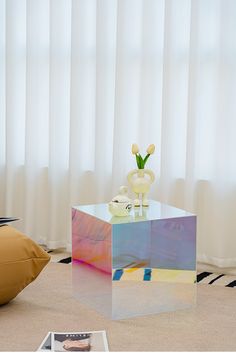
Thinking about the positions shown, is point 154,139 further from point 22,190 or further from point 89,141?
point 22,190

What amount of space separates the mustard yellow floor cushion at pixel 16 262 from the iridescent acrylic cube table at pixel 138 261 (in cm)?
22

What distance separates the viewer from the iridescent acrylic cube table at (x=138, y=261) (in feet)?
7.55

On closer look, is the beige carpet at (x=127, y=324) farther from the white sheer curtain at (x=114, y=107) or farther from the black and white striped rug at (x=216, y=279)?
the white sheer curtain at (x=114, y=107)

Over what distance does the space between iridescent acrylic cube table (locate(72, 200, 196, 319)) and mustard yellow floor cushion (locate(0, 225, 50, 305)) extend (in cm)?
22

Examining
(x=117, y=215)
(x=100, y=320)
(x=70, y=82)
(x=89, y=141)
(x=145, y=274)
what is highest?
(x=70, y=82)

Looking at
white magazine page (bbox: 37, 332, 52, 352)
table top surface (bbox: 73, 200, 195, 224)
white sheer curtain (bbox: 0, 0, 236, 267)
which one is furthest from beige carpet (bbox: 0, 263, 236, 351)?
white sheer curtain (bbox: 0, 0, 236, 267)

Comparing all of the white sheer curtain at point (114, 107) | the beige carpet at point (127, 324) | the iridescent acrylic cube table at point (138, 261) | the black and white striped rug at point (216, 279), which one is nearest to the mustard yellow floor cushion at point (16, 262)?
the beige carpet at point (127, 324)

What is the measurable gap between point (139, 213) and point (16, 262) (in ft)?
1.78

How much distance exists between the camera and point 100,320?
Answer: 2301 mm

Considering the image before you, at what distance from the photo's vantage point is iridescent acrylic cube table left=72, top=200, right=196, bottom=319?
2303 millimetres

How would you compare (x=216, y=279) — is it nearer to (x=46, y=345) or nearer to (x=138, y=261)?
(x=138, y=261)

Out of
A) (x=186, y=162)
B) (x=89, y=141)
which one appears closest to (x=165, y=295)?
(x=186, y=162)

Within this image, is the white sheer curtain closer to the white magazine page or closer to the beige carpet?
the beige carpet

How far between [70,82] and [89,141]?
1.16 feet
